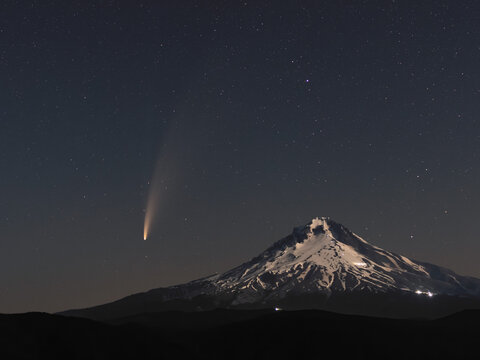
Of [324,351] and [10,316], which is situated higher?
[10,316]

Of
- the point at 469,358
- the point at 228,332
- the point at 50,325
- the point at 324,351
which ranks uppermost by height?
the point at 50,325

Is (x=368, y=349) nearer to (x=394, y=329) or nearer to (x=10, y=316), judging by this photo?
(x=394, y=329)

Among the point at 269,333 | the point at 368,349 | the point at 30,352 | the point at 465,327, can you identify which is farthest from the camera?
the point at 465,327

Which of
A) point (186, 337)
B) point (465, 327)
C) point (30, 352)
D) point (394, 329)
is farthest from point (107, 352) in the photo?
point (465, 327)

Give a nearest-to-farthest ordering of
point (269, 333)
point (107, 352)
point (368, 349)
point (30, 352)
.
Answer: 1. point (30, 352)
2. point (107, 352)
3. point (368, 349)
4. point (269, 333)

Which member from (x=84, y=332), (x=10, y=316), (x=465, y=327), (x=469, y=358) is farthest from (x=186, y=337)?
(x=465, y=327)

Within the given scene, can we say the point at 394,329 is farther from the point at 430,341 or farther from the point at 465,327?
the point at 465,327

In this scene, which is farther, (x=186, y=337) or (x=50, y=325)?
(x=186, y=337)
